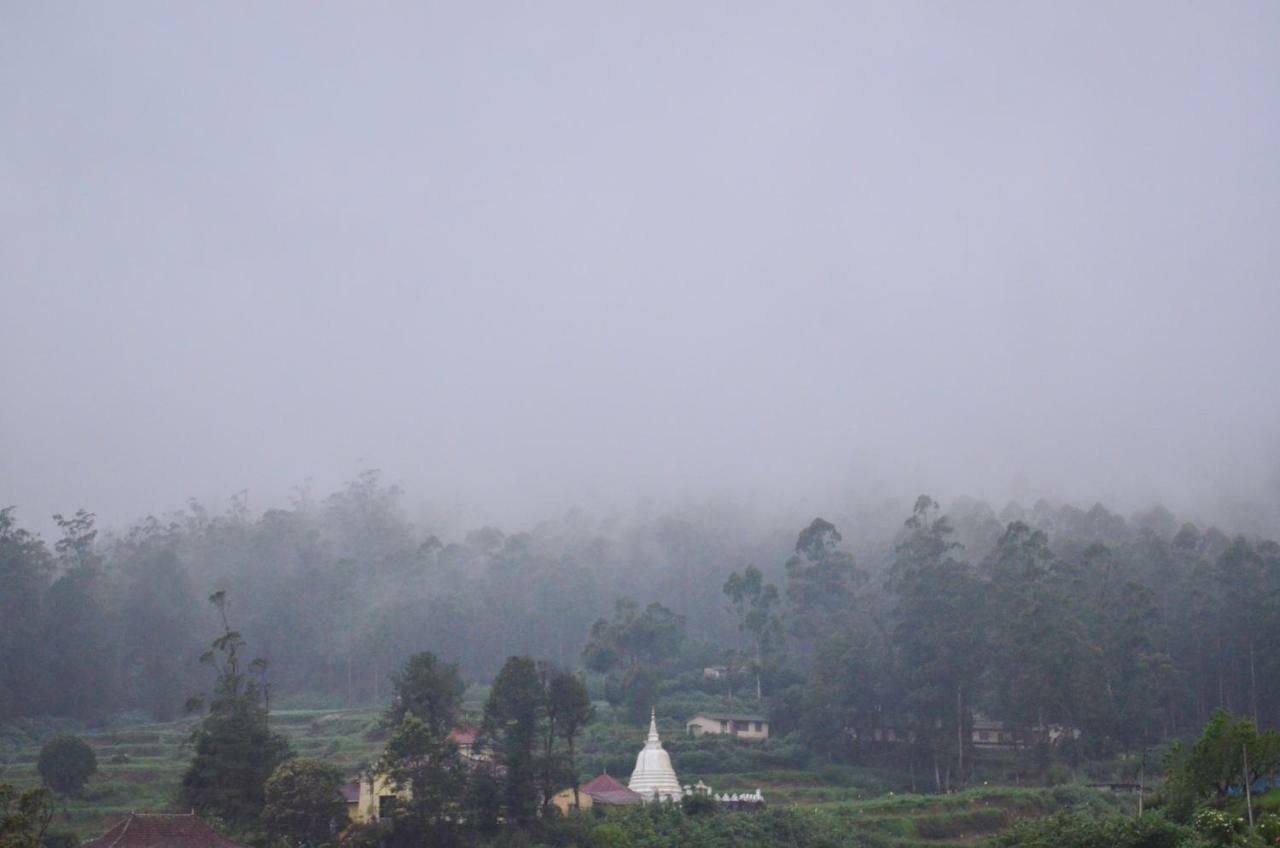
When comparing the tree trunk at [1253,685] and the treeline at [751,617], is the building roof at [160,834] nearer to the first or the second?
the treeline at [751,617]

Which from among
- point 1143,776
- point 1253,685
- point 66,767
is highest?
point 1253,685

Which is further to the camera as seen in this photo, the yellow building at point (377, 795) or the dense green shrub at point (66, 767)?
the dense green shrub at point (66, 767)

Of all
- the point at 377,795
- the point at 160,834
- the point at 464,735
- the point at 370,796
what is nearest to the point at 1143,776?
the point at 464,735

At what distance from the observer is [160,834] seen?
38438 millimetres

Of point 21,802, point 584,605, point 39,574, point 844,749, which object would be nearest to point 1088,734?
point 844,749

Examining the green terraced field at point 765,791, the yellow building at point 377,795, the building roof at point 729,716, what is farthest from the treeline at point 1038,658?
the yellow building at point 377,795

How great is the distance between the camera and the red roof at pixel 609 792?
5228 centimetres

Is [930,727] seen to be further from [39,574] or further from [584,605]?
[39,574]

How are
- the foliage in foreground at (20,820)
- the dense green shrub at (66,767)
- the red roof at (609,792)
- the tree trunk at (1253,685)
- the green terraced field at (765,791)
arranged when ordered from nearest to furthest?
the foliage in foreground at (20,820), the green terraced field at (765,791), the red roof at (609,792), the dense green shrub at (66,767), the tree trunk at (1253,685)

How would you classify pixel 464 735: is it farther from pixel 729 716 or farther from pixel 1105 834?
pixel 1105 834

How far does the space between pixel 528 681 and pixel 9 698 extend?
36.8m

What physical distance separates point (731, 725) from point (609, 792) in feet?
52.5

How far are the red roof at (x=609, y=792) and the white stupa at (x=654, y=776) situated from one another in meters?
0.89

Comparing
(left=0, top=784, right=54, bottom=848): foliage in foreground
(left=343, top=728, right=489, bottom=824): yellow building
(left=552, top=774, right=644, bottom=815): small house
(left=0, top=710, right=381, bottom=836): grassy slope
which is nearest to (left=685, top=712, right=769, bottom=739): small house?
(left=552, top=774, right=644, bottom=815): small house
